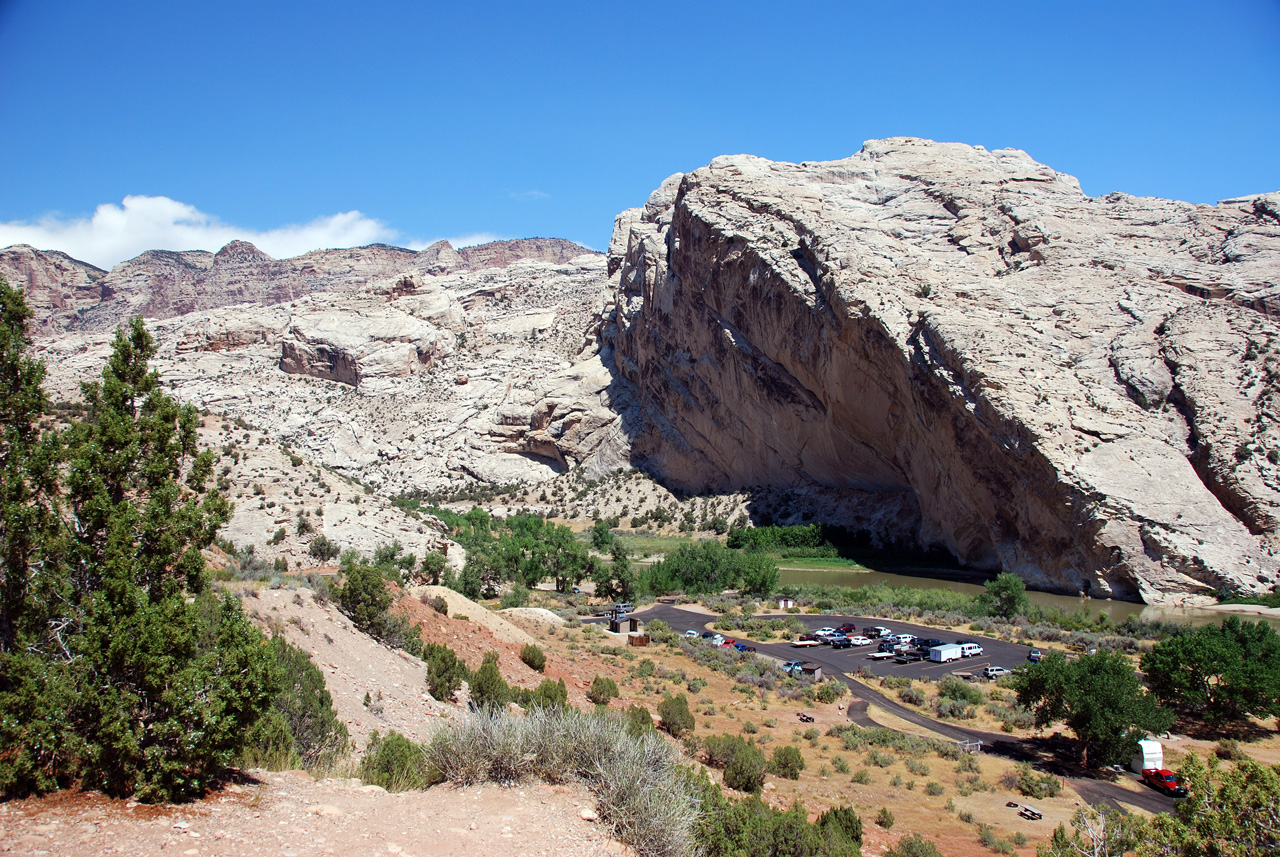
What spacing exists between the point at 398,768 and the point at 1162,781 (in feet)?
54.7

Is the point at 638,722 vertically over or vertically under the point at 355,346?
under

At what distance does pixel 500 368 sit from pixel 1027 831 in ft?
288

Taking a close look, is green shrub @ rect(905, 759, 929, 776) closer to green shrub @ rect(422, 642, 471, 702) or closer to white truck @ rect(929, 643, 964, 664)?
green shrub @ rect(422, 642, 471, 702)

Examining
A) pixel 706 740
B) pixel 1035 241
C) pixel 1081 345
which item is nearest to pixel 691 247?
pixel 1035 241

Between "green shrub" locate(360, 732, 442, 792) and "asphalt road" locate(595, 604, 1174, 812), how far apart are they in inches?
541

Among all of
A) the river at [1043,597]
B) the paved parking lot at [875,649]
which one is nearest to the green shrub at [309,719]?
the paved parking lot at [875,649]

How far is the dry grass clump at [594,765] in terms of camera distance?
7609mm

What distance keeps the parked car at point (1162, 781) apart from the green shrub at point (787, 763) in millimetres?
8274

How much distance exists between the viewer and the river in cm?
3469

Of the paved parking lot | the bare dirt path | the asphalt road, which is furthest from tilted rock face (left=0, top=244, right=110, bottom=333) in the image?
the bare dirt path

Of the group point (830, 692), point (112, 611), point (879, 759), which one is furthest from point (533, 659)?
point (112, 611)

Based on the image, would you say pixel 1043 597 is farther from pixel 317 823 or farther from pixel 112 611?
pixel 112 611

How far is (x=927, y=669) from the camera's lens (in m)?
26.6

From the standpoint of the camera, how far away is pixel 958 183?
62.6 meters
